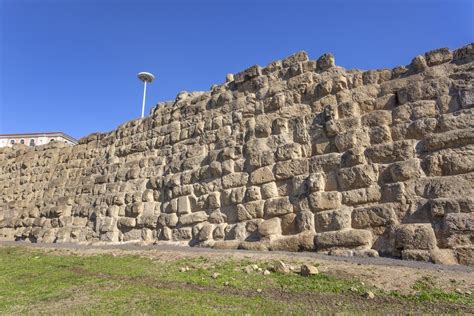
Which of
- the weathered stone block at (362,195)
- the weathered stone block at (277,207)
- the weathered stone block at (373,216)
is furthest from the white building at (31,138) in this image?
the weathered stone block at (373,216)

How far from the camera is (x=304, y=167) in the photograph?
7.55 m

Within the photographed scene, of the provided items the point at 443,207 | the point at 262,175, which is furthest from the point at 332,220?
the point at 262,175

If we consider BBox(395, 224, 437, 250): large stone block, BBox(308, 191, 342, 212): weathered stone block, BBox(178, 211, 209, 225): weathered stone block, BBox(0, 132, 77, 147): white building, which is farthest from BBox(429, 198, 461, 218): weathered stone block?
BBox(0, 132, 77, 147): white building

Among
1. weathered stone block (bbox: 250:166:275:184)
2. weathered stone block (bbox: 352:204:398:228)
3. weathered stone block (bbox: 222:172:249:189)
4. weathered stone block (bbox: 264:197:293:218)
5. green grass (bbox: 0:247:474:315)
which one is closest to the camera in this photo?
green grass (bbox: 0:247:474:315)

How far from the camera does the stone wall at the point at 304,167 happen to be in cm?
600

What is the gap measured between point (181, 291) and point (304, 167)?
3677 millimetres

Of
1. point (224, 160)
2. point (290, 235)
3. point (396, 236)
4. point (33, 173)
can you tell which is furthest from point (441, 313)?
point (33, 173)

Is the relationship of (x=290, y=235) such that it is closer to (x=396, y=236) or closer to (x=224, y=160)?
(x=396, y=236)

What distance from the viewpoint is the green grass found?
426cm

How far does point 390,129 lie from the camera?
22.4 feet

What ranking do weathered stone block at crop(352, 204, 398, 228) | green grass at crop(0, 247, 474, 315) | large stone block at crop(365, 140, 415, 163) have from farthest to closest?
large stone block at crop(365, 140, 415, 163) → weathered stone block at crop(352, 204, 398, 228) → green grass at crop(0, 247, 474, 315)

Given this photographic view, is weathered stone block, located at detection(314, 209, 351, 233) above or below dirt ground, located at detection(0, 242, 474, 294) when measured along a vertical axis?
above

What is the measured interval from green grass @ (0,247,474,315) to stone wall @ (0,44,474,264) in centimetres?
137

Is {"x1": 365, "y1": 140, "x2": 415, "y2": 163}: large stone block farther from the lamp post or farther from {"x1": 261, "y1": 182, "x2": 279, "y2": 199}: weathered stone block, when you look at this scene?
the lamp post
